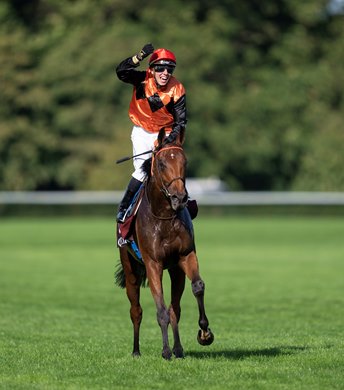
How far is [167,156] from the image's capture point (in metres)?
9.12

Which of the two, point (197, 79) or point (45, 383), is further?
point (197, 79)

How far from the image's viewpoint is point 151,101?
32.5 feet

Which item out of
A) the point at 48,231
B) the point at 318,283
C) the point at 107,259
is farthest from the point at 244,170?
the point at 318,283

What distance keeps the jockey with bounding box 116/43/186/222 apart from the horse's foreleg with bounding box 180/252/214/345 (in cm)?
99

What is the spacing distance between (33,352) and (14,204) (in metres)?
36.8

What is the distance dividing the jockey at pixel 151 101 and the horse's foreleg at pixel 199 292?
39.0 inches

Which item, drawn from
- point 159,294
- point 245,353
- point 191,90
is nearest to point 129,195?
point 159,294

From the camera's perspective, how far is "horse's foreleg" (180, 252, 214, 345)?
909cm

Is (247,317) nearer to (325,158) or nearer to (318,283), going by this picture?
(318,283)

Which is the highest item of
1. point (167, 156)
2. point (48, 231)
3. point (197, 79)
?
point (197, 79)

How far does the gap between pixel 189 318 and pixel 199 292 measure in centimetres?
658

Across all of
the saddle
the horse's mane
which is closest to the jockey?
the saddle

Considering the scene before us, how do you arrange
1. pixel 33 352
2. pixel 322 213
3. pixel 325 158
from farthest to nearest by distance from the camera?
1. pixel 325 158
2. pixel 322 213
3. pixel 33 352

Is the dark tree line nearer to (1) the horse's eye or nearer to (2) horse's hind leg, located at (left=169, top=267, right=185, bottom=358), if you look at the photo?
(2) horse's hind leg, located at (left=169, top=267, right=185, bottom=358)
